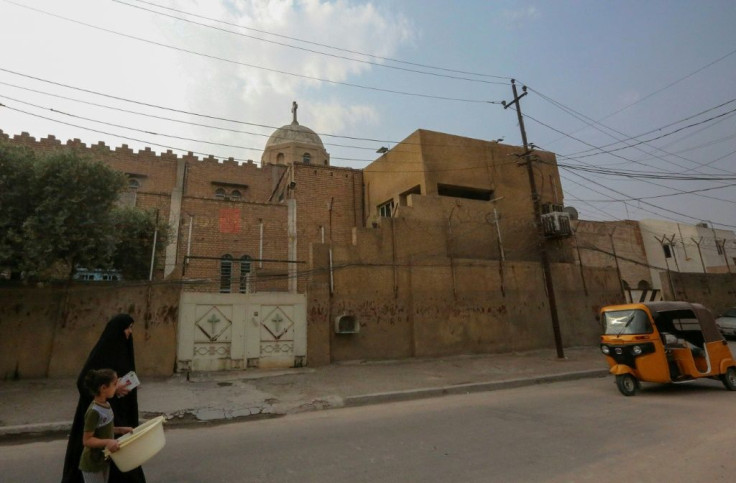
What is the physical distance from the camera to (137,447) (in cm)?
294

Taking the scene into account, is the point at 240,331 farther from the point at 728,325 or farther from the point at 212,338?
the point at 728,325

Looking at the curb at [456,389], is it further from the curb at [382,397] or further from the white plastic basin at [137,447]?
the white plastic basin at [137,447]

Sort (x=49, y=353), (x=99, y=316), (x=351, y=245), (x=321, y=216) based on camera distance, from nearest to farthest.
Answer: (x=49, y=353) → (x=99, y=316) → (x=351, y=245) → (x=321, y=216)

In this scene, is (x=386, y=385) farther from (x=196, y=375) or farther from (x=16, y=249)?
(x=16, y=249)

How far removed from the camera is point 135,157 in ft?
90.4

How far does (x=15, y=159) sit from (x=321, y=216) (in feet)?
44.1

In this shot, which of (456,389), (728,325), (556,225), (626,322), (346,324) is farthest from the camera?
(728,325)

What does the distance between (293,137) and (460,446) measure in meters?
35.4

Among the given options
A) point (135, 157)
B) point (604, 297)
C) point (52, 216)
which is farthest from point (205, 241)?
point (604, 297)

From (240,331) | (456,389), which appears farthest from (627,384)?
(240,331)

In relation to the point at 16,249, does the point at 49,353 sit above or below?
below

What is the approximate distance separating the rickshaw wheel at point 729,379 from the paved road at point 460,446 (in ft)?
5.26

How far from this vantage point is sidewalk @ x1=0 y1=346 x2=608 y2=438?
712 centimetres

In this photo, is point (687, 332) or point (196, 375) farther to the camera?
point (196, 375)
